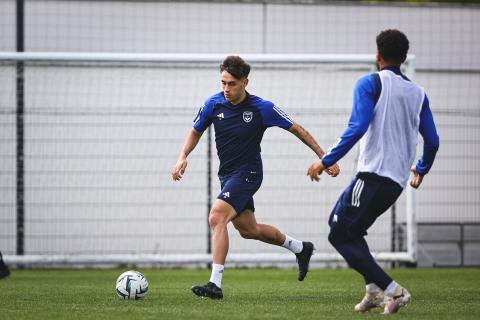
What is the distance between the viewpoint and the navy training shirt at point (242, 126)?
8.63 meters

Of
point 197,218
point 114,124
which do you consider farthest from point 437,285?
point 114,124

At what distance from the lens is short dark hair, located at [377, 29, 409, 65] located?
649cm

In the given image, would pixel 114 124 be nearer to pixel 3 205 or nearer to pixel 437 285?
pixel 3 205

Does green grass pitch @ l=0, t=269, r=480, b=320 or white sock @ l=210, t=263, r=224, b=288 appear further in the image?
white sock @ l=210, t=263, r=224, b=288

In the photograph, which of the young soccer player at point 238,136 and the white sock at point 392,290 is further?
the young soccer player at point 238,136

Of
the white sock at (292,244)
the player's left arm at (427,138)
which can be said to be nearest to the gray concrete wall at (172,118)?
the white sock at (292,244)

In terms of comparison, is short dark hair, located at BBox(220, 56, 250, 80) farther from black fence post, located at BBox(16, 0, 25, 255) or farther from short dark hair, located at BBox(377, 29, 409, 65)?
black fence post, located at BBox(16, 0, 25, 255)

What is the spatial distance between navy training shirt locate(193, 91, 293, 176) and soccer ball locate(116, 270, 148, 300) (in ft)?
4.43

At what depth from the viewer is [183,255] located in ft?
43.6

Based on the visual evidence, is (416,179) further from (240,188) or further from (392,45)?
(240,188)

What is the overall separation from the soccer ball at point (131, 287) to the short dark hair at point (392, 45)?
2.99 meters

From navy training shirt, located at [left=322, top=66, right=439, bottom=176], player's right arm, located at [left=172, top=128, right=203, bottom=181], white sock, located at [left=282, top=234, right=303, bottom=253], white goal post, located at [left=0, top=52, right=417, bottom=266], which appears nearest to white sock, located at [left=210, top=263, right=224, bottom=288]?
player's right arm, located at [left=172, top=128, right=203, bottom=181]

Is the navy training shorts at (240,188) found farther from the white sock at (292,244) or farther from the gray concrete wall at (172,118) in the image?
the gray concrete wall at (172,118)

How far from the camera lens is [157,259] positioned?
13188 mm
